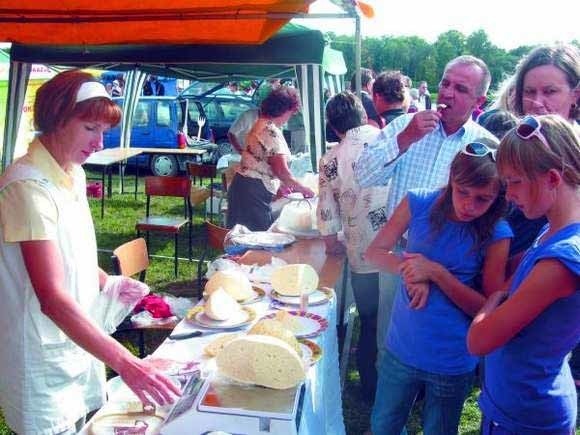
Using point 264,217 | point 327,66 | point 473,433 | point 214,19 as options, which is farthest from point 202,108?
point 473,433

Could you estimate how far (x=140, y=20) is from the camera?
11.3 feet

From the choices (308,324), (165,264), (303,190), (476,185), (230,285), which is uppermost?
(476,185)

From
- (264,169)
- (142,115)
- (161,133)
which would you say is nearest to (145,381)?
→ (264,169)

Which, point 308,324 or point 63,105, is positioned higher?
point 63,105

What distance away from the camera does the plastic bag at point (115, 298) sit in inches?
74.6

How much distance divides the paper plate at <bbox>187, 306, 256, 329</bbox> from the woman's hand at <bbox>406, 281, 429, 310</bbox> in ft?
2.00

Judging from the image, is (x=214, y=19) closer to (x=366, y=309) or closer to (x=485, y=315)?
(x=366, y=309)

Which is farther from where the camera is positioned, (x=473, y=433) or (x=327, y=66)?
(x=327, y=66)

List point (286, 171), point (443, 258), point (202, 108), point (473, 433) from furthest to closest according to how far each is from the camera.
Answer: point (202, 108) < point (286, 171) < point (473, 433) < point (443, 258)

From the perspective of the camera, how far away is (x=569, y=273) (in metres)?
1.33

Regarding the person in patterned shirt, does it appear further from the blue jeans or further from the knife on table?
the knife on table

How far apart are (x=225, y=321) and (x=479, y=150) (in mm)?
1087

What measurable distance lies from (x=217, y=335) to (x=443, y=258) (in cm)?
85

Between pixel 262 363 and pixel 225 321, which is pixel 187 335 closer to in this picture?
pixel 225 321
